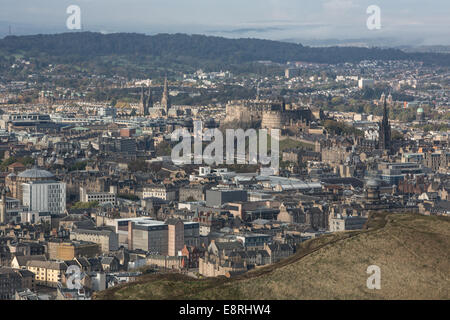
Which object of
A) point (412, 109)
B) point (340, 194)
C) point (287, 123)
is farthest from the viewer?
point (412, 109)

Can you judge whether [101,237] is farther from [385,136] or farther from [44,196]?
[385,136]

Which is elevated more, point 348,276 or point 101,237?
point 348,276

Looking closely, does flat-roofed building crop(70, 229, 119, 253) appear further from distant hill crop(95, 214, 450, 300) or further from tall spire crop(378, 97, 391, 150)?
tall spire crop(378, 97, 391, 150)

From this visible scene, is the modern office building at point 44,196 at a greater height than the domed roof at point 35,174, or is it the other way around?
the domed roof at point 35,174

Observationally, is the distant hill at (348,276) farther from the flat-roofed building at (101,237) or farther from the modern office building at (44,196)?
the modern office building at (44,196)

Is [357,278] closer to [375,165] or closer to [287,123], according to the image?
[375,165]

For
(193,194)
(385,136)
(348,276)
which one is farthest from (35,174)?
(348,276)

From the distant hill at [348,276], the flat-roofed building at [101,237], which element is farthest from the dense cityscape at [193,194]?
the distant hill at [348,276]
